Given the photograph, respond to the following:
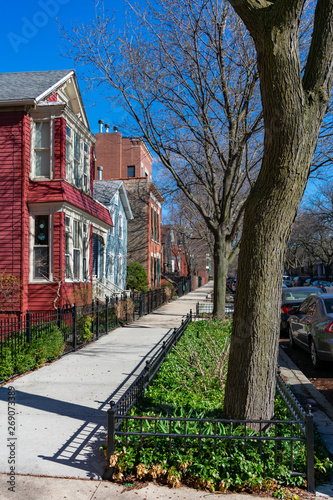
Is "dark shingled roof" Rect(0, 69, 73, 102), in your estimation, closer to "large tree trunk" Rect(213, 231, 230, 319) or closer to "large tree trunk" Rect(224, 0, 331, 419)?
"large tree trunk" Rect(213, 231, 230, 319)

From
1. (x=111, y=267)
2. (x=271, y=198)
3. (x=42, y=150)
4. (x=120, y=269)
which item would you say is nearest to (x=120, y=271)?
(x=120, y=269)

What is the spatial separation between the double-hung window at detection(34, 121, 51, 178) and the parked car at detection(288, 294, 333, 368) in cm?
894

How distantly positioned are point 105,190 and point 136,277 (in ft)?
20.3

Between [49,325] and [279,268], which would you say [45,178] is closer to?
[49,325]

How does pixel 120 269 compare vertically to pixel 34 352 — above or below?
above

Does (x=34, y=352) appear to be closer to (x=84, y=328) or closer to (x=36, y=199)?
(x=84, y=328)

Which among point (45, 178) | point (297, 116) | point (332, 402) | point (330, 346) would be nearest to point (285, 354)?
point (330, 346)

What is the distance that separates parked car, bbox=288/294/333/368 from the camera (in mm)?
8414

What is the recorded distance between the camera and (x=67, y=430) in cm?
539

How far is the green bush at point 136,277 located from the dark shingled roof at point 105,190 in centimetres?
577

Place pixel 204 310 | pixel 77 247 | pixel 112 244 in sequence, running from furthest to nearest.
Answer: pixel 112 244 < pixel 204 310 < pixel 77 247

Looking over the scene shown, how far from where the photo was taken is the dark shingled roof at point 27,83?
14.4 metres

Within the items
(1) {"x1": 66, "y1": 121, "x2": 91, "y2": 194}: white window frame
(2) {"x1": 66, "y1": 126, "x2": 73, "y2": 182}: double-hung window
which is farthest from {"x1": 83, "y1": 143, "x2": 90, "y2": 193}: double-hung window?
(2) {"x1": 66, "y1": 126, "x2": 73, "y2": 182}: double-hung window

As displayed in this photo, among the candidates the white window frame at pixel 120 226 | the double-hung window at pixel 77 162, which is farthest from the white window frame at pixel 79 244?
the white window frame at pixel 120 226
